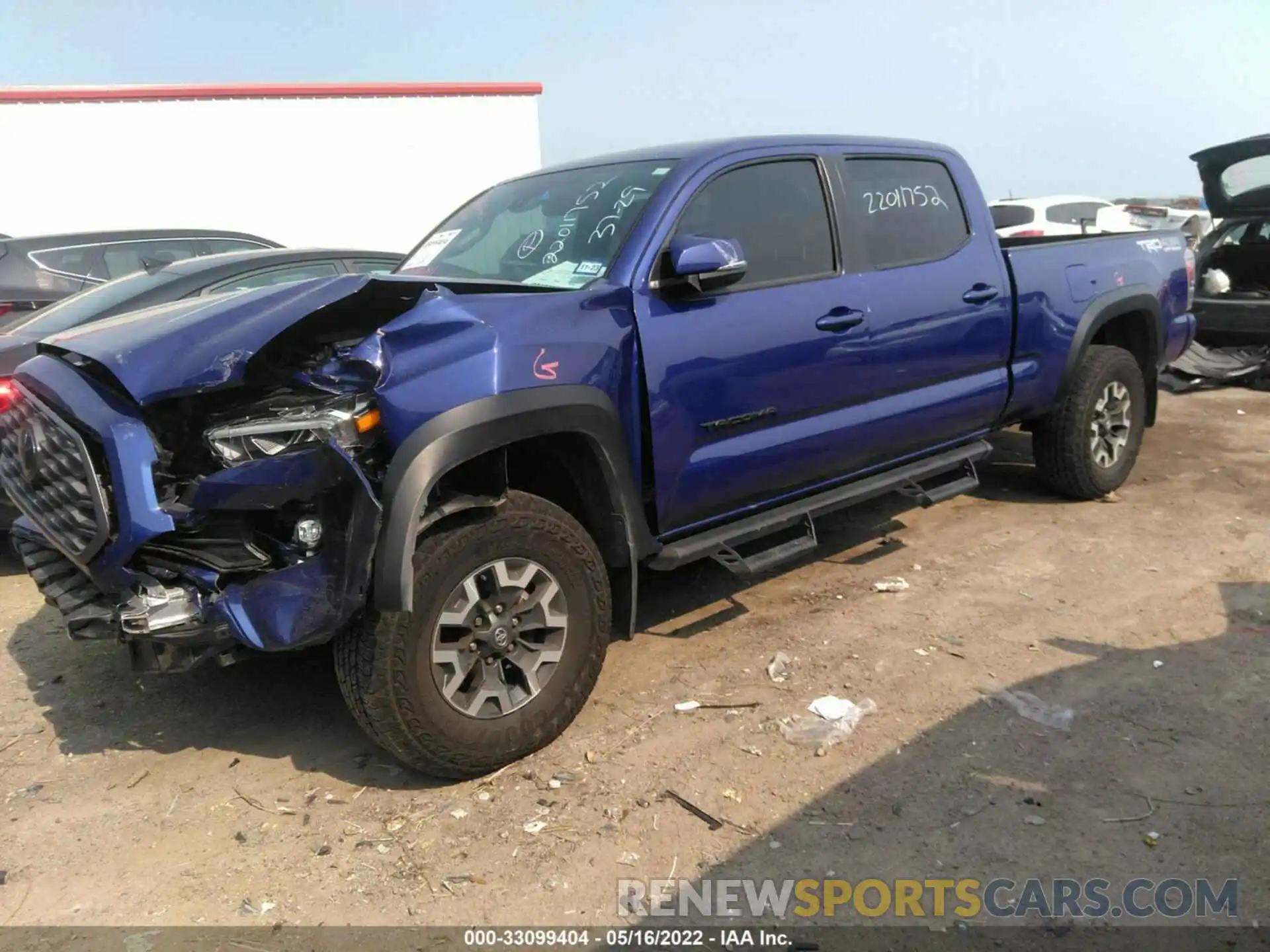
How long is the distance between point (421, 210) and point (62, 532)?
12.9 meters

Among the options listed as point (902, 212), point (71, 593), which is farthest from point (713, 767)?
point (902, 212)

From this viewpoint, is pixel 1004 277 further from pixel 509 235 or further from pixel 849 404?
pixel 509 235

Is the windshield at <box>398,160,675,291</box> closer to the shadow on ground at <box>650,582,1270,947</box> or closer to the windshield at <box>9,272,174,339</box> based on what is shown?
the windshield at <box>9,272,174,339</box>

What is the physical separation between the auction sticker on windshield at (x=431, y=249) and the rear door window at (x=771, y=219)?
4.02ft

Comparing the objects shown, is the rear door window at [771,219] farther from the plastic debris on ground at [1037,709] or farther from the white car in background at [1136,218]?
the white car in background at [1136,218]

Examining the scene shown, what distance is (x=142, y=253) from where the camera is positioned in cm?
682

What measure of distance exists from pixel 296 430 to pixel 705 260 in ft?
4.87

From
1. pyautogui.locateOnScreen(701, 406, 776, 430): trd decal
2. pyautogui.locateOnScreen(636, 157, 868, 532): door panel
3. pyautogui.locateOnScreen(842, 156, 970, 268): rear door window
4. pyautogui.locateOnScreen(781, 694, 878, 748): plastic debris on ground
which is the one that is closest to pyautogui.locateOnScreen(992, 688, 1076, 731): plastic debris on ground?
pyautogui.locateOnScreen(781, 694, 878, 748): plastic debris on ground

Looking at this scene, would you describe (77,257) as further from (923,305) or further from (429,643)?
(923,305)

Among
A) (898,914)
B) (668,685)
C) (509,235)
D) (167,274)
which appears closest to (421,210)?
(167,274)

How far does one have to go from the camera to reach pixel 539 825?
2.79m

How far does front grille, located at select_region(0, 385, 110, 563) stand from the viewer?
8.73 ft

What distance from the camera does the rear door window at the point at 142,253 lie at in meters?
6.57

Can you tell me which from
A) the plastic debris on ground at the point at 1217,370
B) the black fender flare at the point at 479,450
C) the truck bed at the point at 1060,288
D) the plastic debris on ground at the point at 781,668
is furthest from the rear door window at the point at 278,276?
the plastic debris on ground at the point at 1217,370
